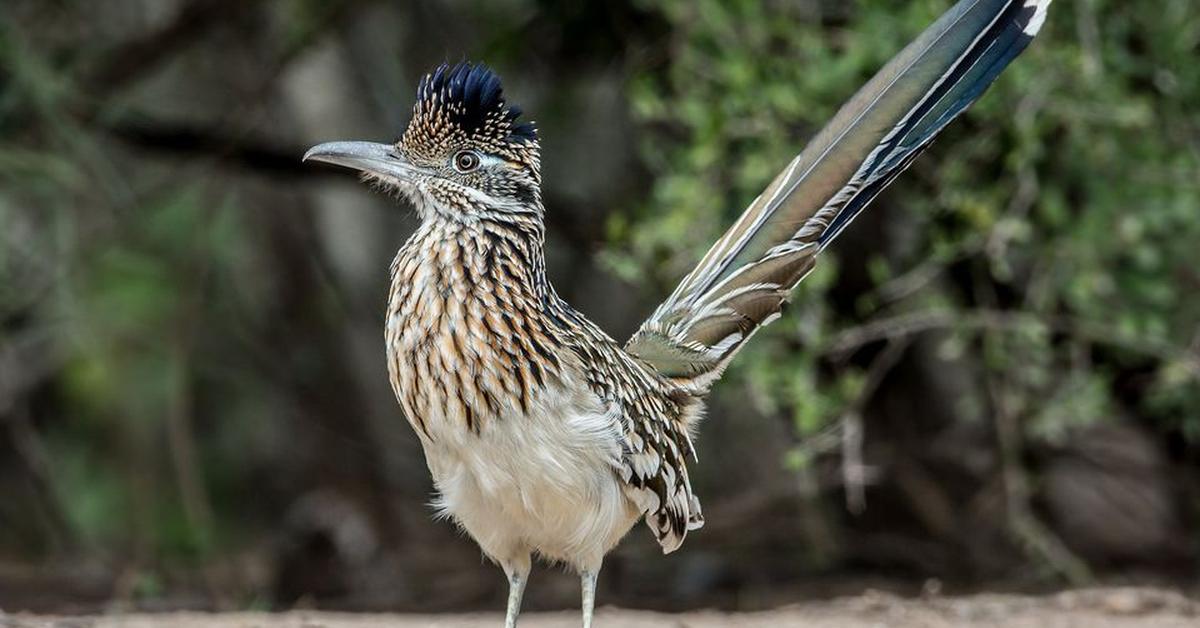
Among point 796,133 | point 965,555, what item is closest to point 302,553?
point 965,555

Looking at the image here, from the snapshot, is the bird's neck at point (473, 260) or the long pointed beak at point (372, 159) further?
the long pointed beak at point (372, 159)

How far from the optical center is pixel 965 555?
8.70 metres

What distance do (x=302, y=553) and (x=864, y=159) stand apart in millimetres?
5782

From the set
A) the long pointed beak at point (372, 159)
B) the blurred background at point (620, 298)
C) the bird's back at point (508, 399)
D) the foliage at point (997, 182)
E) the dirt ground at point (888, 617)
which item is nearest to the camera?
the bird's back at point (508, 399)

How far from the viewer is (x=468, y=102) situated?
4.71 meters

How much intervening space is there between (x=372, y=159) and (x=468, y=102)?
308 mm

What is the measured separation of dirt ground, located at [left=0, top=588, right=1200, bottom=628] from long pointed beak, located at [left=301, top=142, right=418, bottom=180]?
5.34 ft

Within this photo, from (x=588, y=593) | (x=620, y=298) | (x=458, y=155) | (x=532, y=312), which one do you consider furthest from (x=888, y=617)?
(x=620, y=298)

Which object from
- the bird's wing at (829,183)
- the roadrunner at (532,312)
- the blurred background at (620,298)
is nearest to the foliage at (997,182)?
the blurred background at (620,298)

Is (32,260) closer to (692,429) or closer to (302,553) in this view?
(302,553)

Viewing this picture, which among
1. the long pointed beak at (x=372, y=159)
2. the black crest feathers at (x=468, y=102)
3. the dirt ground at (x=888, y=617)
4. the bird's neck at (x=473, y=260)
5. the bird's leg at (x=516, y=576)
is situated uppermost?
the black crest feathers at (x=468, y=102)

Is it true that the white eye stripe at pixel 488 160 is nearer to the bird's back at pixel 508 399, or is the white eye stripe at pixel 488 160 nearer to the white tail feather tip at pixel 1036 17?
the bird's back at pixel 508 399

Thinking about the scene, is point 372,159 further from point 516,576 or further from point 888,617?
point 888,617

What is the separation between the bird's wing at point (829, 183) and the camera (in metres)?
5.04
